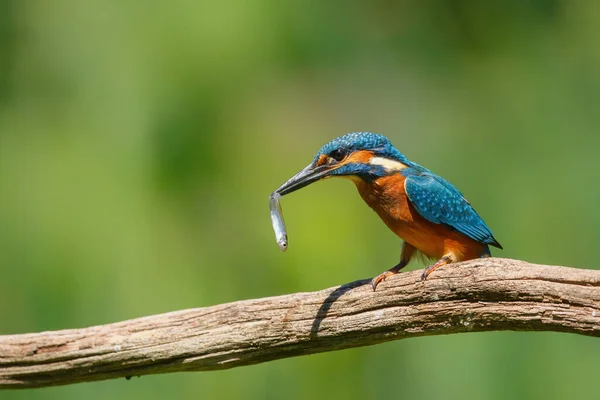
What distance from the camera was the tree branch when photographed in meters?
2.98

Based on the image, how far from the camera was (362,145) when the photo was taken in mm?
3975

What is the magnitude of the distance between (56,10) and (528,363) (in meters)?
4.59

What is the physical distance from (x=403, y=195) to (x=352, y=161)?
0.32 meters

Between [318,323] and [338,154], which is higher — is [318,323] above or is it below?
below

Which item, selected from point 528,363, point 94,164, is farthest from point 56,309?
point 528,363

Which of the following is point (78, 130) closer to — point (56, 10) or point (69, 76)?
point (69, 76)

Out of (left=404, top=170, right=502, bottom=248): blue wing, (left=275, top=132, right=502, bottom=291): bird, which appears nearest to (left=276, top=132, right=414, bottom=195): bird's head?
(left=275, top=132, right=502, bottom=291): bird

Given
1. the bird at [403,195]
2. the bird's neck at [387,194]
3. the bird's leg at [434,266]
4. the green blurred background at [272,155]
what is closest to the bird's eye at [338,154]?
the bird at [403,195]

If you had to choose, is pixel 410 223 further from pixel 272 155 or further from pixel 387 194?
pixel 272 155

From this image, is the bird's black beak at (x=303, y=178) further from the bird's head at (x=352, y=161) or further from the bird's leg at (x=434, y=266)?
the bird's leg at (x=434, y=266)

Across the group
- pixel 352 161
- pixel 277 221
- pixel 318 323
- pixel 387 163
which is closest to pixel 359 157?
pixel 352 161

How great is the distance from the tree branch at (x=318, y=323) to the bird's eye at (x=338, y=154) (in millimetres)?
714

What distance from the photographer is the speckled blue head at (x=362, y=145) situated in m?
3.89

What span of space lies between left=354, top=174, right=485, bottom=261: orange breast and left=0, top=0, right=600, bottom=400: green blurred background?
1.12m
